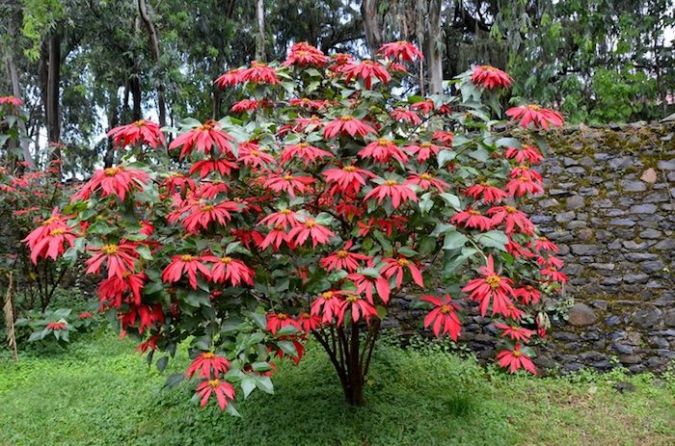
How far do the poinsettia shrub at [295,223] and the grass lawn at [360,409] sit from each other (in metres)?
0.83

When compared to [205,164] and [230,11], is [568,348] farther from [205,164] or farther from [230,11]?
[230,11]

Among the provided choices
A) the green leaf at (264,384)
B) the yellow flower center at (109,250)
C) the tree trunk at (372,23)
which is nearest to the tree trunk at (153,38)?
the tree trunk at (372,23)

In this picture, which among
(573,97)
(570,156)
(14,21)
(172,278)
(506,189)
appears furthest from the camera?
(14,21)

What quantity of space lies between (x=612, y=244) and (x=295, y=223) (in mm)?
2996

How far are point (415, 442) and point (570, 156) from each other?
2528 millimetres

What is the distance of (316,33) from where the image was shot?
454 inches

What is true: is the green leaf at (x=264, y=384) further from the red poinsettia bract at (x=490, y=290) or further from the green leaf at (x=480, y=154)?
the green leaf at (x=480, y=154)

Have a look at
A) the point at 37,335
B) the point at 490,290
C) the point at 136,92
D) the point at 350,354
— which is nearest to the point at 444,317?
the point at 490,290

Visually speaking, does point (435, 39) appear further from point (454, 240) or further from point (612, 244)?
point (454, 240)

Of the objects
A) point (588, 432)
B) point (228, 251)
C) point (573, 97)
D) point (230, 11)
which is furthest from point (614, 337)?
point (230, 11)

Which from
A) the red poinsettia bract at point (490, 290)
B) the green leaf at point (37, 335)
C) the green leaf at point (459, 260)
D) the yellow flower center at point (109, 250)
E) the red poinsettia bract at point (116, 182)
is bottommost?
the green leaf at point (37, 335)

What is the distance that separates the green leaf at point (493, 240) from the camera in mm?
1981

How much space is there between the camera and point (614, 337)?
393cm

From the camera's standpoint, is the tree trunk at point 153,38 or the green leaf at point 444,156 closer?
the green leaf at point 444,156
